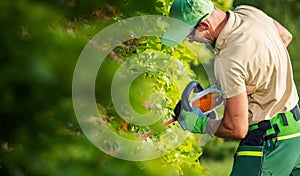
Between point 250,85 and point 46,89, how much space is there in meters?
2.24

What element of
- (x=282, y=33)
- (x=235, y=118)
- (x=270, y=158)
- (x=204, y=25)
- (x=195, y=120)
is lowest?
(x=270, y=158)

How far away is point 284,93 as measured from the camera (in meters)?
3.03

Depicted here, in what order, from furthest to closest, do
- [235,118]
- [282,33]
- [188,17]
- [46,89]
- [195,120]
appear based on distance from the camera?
[282,33] < [195,120] < [188,17] < [235,118] < [46,89]

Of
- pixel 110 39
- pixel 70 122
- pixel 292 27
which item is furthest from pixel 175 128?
pixel 292 27

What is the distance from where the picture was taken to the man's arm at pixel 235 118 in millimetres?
2754

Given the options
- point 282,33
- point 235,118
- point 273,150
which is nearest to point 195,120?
point 235,118

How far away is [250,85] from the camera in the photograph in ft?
9.61

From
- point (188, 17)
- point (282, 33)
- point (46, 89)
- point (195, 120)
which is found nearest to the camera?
point (46, 89)

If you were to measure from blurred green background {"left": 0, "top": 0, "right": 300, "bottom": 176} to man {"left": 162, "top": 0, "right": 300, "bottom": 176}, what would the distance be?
1.92m

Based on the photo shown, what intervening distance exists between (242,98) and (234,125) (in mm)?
141

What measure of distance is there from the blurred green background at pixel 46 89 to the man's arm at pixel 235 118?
190 centimetres

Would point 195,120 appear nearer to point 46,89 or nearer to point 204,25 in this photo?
point 204,25

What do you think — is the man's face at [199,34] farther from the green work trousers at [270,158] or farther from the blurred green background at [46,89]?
the blurred green background at [46,89]

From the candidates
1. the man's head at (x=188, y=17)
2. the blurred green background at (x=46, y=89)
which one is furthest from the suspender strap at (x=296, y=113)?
the blurred green background at (x=46, y=89)
